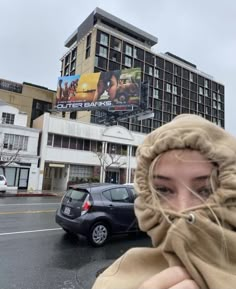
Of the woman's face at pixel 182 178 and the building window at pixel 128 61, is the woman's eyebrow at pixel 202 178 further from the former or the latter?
the building window at pixel 128 61

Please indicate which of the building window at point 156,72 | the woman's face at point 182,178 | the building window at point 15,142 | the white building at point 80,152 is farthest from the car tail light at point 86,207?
the building window at point 156,72

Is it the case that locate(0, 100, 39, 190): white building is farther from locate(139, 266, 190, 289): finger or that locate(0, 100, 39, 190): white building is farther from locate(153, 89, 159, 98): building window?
locate(153, 89, 159, 98): building window

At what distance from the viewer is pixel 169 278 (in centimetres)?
102

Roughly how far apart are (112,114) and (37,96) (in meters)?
27.0

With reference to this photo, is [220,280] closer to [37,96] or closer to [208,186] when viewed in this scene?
[208,186]

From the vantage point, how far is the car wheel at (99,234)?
7.57m

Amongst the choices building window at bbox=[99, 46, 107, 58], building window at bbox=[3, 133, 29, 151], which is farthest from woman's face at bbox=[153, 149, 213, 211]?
building window at bbox=[99, 46, 107, 58]

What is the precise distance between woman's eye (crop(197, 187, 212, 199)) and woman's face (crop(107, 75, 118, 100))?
35.9 metres

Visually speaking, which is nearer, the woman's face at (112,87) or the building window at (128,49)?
the woman's face at (112,87)

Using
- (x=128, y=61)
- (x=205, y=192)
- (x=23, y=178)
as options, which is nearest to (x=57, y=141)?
(x=23, y=178)

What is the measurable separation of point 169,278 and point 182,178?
1.25 feet

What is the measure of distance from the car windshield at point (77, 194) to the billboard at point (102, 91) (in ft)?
92.4

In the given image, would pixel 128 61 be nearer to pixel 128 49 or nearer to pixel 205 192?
pixel 128 49

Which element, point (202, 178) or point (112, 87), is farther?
point (112, 87)
